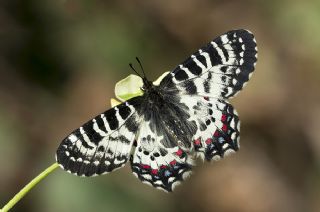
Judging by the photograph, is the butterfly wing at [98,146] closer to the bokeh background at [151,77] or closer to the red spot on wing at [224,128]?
the red spot on wing at [224,128]

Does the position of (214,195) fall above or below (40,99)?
below

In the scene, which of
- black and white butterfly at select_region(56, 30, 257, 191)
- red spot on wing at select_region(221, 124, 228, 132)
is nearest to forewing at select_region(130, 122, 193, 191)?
black and white butterfly at select_region(56, 30, 257, 191)

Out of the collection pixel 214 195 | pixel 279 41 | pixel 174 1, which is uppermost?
pixel 174 1

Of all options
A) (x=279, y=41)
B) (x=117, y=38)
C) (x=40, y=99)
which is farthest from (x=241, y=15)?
(x=40, y=99)

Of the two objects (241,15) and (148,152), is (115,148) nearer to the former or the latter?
(148,152)

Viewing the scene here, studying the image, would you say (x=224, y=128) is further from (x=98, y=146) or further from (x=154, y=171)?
(x=98, y=146)

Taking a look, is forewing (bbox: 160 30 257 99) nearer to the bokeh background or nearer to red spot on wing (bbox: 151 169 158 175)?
red spot on wing (bbox: 151 169 158 175)

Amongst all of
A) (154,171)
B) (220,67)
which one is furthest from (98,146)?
(220,67)
